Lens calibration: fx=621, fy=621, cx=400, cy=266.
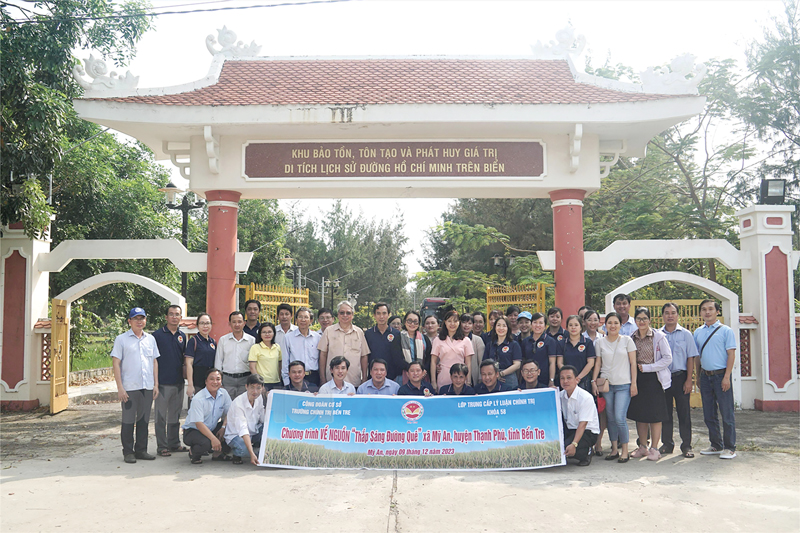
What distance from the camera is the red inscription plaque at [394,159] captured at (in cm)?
862

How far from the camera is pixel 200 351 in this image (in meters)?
6.64

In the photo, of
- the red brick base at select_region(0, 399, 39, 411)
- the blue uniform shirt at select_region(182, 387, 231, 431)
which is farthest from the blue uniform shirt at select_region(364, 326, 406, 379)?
the red brick base at select_region(0, 399, 39, 411)

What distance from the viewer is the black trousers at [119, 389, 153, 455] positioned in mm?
6215

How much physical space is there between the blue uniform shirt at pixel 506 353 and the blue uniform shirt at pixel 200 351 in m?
2.99

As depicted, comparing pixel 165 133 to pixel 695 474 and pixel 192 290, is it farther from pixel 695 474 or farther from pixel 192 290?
pixel 192 290

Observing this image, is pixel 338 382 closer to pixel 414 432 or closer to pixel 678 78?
pixel 414 432

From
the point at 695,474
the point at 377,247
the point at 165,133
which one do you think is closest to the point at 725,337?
the point at 695,474

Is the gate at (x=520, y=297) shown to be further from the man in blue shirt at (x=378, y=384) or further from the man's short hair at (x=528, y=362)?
the man in blue shirt at (x=378, y=384)

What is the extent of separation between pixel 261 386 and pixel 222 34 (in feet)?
19.8

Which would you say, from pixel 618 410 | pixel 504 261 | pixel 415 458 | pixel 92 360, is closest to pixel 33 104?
pixel 415 458

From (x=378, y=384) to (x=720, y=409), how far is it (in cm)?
351

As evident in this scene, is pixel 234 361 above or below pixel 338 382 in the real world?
above

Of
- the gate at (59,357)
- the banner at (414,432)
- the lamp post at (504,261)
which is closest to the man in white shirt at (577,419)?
the banner at (414,432)

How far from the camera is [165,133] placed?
877 cm
